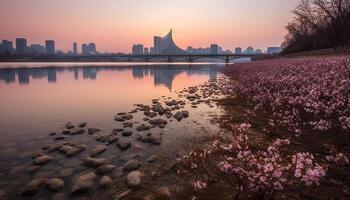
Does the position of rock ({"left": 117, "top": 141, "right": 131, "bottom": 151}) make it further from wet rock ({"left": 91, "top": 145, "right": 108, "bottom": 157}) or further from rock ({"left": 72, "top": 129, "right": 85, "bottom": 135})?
rock ({"left": 72, "top": 129, "right": 85, "bottom": 135})

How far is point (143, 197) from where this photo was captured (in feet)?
18.2

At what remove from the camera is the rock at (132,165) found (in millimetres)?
6992

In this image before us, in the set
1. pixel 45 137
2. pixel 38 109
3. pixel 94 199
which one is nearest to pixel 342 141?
pixel 94 199

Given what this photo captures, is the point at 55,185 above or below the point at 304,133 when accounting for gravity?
below

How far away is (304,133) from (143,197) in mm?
6412

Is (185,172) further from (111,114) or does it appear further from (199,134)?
(111,114)

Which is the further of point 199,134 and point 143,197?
point 199,134

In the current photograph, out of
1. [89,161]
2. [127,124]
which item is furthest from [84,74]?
[89,161]

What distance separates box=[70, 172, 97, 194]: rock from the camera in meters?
5.86

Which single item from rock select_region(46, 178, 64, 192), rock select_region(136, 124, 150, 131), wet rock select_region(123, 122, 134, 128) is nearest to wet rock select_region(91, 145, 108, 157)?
Answer: rock select_region(46, 178, 64, 192)

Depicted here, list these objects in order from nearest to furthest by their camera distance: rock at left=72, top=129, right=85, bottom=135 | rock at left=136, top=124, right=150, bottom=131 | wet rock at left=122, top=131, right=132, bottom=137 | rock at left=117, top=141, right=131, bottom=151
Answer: rock at left=117, top=141, right=131, bottom=151
wet rock at left=122, top=131, right=132, bottom=137
rock at left=72, top=129, right=85, bottom=135
rock at left=136, top=124, right=150, bottom=131

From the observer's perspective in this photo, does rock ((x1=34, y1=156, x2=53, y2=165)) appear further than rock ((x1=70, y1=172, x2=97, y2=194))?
Yes

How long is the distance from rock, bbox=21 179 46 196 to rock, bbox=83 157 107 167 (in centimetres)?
133

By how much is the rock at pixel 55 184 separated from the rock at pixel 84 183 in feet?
1.10
